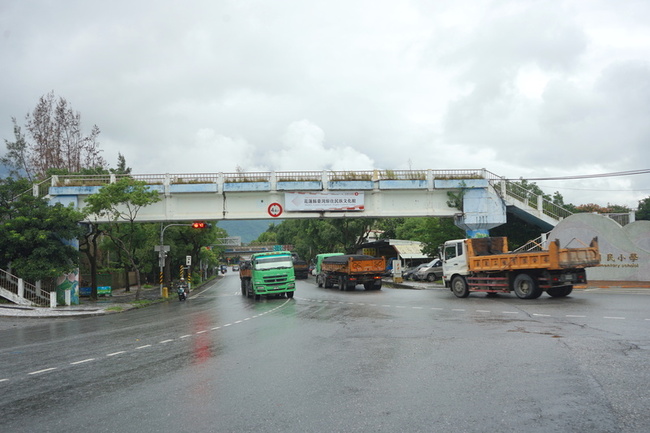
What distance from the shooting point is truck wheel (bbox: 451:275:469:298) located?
22.5 meters

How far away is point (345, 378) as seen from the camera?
23.7 ft

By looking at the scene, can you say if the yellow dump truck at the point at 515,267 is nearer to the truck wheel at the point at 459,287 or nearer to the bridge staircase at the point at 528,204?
the truck wheel at the point at 459,287

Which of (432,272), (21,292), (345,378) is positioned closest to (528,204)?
(432,272)

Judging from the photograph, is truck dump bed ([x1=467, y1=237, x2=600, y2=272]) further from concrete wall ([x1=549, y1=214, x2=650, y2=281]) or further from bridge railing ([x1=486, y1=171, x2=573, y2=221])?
bridge railing ([x1=486, y1=171, x2=573, y2=221])

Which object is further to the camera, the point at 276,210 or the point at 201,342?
the point at 276,210

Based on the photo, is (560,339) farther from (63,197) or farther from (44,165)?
(44,165)

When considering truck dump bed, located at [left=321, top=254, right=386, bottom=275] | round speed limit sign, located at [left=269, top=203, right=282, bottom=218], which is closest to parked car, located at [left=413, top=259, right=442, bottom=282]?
truck dump bed, located at [left=321, top=254, right=386, bottom=275]

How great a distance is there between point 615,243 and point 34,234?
93.4 feet

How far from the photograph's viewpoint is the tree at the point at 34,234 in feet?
79.1

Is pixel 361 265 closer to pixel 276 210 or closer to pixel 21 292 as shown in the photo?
pixel 276 210

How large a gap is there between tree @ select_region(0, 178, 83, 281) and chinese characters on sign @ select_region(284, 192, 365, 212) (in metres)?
11.5

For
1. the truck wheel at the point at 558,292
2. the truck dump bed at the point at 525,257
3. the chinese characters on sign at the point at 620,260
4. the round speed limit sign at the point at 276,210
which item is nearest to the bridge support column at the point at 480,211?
the chinese characters on sign at the point at 620,260

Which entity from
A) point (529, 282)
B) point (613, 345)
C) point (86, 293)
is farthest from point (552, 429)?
point (86, 293)

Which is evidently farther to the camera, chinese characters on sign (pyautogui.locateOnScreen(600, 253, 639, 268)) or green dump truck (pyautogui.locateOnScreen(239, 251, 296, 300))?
green dump truck (pyautogui.locateOnScreen(239, 251, 296, 300))
